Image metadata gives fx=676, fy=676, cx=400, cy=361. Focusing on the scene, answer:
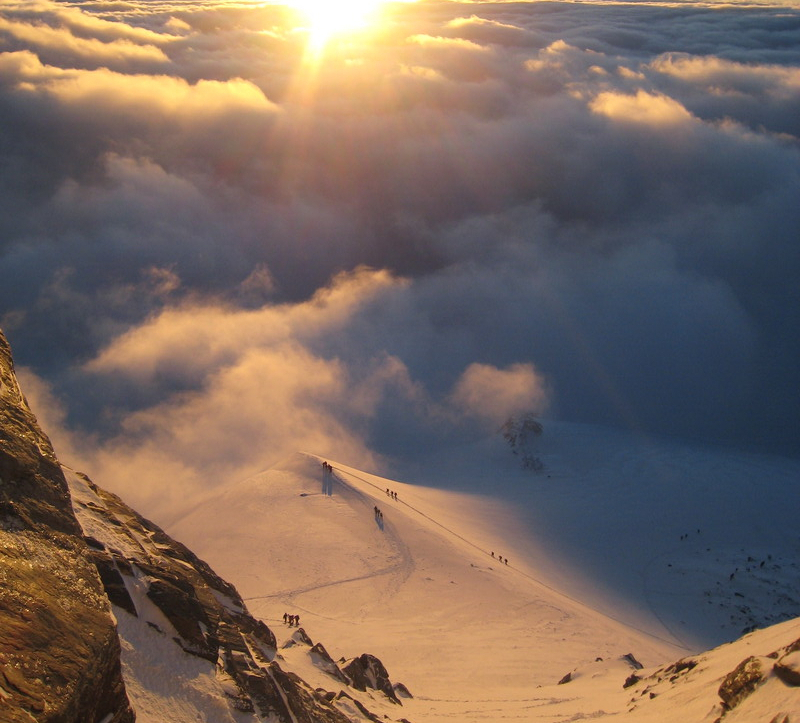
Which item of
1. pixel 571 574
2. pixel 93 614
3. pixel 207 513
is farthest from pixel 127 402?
pixel 93 614

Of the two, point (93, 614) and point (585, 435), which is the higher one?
point (93, 614)

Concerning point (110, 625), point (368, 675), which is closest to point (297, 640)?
point (368, 675)

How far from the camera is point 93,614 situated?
8.57 meters

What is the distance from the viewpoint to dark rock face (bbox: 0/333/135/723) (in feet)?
24.0

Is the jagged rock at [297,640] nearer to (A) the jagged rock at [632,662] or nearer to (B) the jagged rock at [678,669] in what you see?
(B) the jagged rock at [678,669]

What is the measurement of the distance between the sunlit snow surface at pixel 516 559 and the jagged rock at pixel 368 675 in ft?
3.81

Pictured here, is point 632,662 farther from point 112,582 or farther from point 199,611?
point 112,582

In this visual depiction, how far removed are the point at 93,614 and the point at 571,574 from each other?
4776 centimetres

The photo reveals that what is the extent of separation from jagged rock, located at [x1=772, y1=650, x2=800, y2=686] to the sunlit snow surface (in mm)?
3778

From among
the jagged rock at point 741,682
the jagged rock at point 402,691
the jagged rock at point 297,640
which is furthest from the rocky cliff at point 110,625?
the jagged rock at point 741,682

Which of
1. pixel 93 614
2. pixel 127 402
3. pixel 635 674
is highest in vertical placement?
pixel 93 614

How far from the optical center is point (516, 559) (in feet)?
159

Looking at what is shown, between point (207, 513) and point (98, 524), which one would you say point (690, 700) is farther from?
point (207, 513)

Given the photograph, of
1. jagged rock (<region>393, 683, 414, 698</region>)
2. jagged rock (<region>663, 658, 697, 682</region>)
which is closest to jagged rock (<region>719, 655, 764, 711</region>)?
jagged rock (<region>663, 658, 697, 682</region>)
